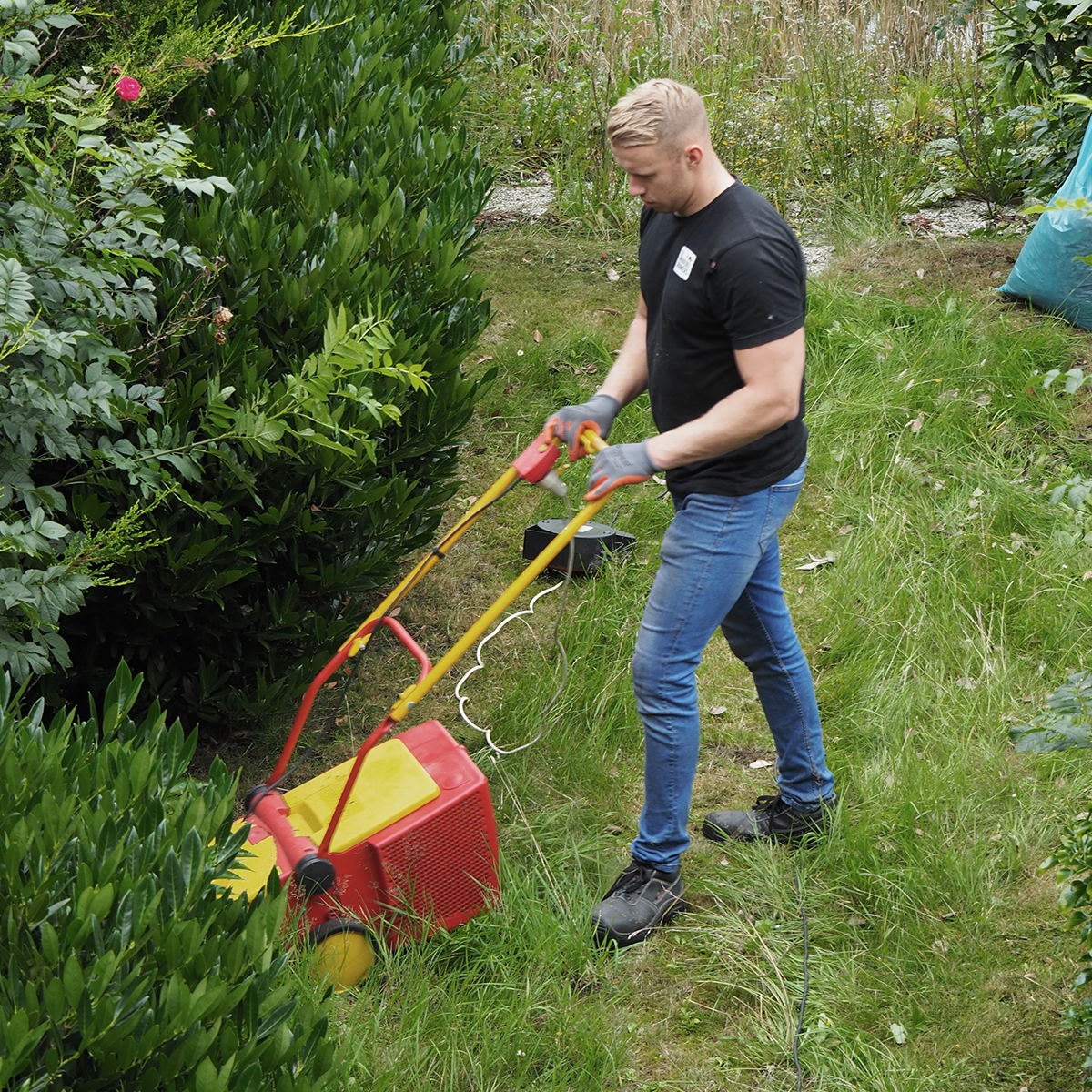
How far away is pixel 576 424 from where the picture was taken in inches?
116

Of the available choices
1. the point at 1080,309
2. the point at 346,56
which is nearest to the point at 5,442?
the point at 346,56

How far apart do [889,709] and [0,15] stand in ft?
10.5

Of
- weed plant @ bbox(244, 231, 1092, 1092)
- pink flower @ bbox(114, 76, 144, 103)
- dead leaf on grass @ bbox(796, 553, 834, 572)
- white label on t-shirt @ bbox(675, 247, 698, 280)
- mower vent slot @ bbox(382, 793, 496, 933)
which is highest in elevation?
pink flower @ bbox(114, 76, 144, 103)

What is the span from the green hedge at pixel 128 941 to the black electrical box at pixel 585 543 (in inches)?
107

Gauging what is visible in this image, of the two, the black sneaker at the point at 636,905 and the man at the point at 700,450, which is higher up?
the man at the point at 700,450

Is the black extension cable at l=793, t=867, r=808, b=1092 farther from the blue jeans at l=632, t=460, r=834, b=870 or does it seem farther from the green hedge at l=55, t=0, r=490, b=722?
the green hedge at l=55, t=0, r=490, b=722

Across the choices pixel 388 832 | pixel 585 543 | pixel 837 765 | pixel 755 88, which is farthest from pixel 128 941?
pixel 755 88

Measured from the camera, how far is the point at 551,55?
838 centimetres

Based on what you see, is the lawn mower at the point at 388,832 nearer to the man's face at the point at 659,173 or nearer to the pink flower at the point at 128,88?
the man's face at the point at 659,173

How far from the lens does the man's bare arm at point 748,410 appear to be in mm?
2748

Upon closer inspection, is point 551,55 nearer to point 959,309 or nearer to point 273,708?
point 959,309

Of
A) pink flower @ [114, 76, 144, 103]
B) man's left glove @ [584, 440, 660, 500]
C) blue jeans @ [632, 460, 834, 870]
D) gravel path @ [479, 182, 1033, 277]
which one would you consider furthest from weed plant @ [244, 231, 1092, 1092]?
pink flower @ [114, 76, 144, 103]

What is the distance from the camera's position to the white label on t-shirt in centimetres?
281

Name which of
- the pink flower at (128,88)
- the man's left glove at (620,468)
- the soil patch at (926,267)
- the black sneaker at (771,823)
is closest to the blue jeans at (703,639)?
the black sneaker at (771,823)
